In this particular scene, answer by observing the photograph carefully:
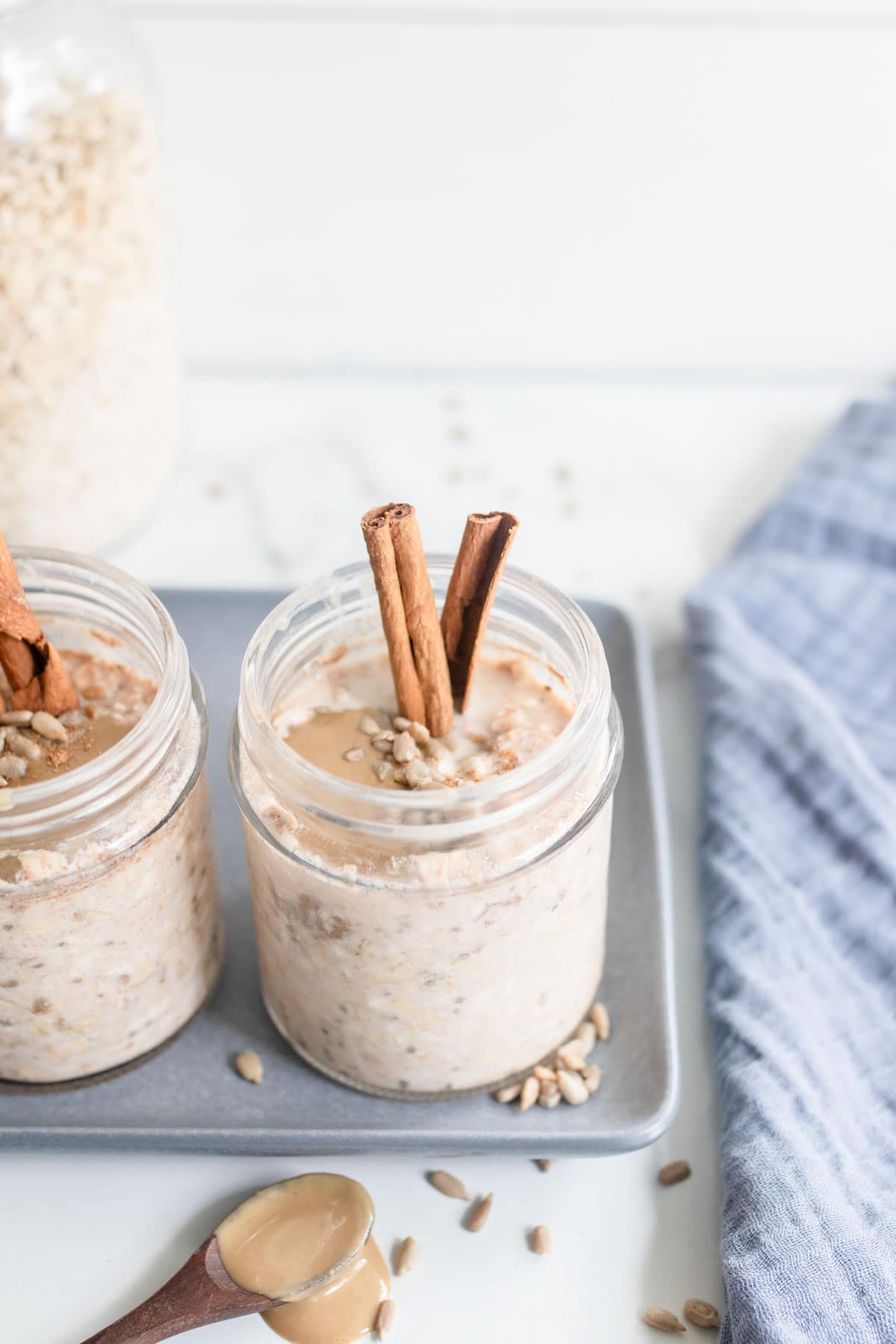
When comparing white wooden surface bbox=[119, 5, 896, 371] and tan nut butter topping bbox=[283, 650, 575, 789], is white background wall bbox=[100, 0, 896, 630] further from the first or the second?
tan nut butter topping bbox=[283, 650, 575, 789]

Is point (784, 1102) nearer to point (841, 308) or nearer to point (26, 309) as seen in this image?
point (26, 309)

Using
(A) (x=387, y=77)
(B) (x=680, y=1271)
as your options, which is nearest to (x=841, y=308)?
(A) (x=387, y=77)

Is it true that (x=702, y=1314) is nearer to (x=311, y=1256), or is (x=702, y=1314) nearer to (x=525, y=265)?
(x=311, y=1256)

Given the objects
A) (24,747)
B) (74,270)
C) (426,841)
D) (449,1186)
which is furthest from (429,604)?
(74,270)

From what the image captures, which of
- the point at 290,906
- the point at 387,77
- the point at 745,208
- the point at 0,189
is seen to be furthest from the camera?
the point at 745,208

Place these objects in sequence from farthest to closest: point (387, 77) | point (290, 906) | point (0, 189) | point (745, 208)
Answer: point (745, 208)
point (387, 77)
point (0, 189)
point (290, 906)

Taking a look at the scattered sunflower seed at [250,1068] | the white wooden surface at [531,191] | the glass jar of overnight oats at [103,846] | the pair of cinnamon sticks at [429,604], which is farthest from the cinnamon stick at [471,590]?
the white wooden surface at [531,191]
